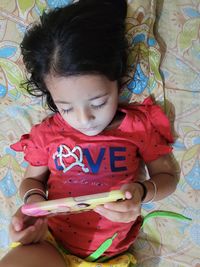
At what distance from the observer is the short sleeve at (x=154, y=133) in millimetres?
1021

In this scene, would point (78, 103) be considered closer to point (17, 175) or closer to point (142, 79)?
point (142, 79)

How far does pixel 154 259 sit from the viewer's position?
1142 millimetres

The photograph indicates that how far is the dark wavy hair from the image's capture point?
0.88 m

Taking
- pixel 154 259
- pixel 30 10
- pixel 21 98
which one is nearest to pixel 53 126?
pixel 21 98

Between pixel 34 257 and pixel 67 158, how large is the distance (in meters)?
0.25

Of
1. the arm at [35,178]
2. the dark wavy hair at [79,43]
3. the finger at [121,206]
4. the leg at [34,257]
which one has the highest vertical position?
the dark wavy hair at [79,43]

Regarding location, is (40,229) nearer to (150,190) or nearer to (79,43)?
(150,190)

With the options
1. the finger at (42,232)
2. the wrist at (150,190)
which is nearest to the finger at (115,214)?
the wrist at (150,190)

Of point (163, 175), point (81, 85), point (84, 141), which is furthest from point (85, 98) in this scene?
point (163, 175)

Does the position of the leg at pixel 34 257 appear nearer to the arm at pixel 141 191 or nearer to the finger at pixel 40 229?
the finger at pixel 40 229

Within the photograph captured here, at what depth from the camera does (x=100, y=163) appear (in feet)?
3.36

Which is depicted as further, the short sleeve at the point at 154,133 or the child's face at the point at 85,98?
the short sleeve at the point at 154,133

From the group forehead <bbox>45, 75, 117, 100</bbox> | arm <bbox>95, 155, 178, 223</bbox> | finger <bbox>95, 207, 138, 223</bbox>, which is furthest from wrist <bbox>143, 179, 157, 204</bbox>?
forehead <bbox>45, 75, 117, 100</bbox>

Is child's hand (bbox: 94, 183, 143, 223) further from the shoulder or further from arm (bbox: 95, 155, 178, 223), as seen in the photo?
the shoulder
